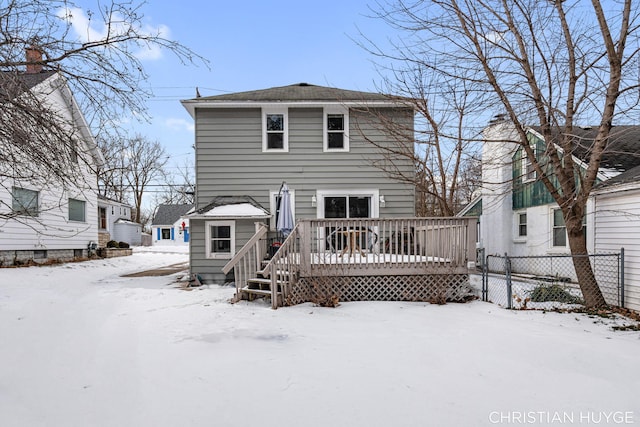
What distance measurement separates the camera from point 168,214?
34.0 m

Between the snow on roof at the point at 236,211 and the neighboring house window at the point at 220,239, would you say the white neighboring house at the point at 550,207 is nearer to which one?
the snow on roof at the point at 236,211

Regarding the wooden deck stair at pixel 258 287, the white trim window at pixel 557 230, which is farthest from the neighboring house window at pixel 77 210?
the white trim window at pixel 557 230

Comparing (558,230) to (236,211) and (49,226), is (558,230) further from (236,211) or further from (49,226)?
(49,226)

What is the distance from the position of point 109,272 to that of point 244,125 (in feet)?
24.2

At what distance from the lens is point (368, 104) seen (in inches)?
382

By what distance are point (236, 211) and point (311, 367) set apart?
630cm

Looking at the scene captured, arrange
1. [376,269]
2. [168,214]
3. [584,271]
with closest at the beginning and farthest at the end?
[584,271] < [376,269] < [168,214]

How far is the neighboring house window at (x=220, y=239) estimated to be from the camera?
9.68 meters

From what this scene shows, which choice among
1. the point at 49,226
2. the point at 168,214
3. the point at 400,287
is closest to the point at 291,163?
the point at 400,287

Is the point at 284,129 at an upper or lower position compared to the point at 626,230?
upper

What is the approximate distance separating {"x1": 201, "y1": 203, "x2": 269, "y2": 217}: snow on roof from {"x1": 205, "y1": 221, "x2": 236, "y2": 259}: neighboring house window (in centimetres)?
42

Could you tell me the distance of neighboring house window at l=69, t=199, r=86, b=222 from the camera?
1465 centimetres

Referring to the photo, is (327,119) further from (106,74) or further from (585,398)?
(585,398)

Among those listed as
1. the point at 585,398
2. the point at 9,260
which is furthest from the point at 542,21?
the point at 9,260
